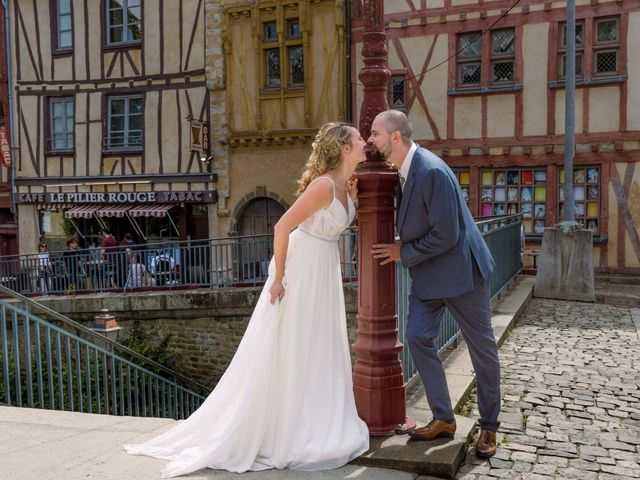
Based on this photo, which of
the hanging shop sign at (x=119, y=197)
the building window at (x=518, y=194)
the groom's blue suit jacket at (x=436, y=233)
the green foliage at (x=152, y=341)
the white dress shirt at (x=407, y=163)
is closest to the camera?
the groom's blue suit jacket at (x=436, y=233)

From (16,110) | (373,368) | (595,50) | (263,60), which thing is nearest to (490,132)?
(595,50)

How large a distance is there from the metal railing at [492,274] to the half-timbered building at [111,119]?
9.80m

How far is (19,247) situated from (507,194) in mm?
14881

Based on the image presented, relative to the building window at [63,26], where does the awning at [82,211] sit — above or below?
below

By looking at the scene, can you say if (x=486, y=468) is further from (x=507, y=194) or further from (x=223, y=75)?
(x=223, y=75)

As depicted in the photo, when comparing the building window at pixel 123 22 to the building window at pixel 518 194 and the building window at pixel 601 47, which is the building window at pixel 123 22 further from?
the building window at pixel 601 47

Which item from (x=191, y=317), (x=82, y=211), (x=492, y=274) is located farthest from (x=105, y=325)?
(x=82, y=211)

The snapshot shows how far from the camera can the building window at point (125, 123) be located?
61.5ft

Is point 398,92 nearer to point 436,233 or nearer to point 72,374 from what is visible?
point 72,374

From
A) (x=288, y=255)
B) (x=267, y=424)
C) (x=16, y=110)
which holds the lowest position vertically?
(x=267, y=424)

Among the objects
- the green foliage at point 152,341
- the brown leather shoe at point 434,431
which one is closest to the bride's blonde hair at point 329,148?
the brown leather shoe at point 434,431

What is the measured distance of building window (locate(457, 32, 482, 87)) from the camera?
14703 millimetres

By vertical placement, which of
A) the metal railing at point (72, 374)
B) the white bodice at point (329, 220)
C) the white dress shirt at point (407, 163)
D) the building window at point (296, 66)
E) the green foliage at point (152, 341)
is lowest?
the green foliage at point (152, 341)

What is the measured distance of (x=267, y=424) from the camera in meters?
3.40
